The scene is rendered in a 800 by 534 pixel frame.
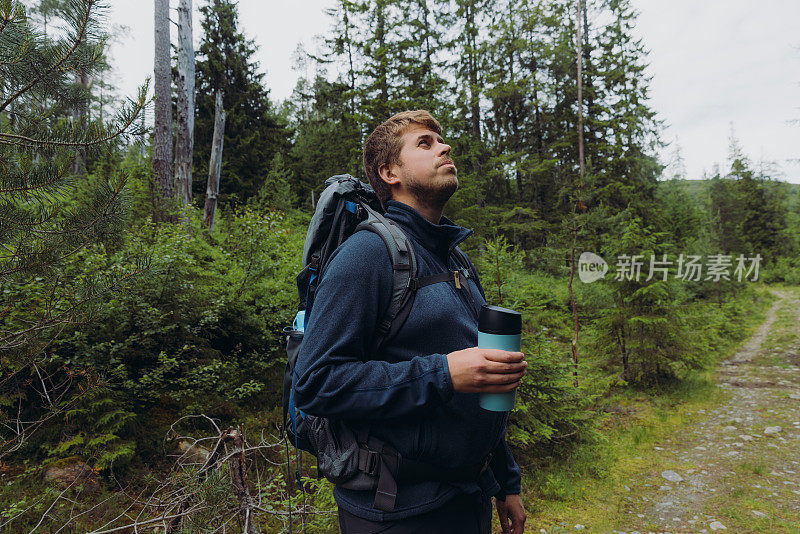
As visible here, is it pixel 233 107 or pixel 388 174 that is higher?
pixel 233 107

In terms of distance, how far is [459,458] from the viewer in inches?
56.5

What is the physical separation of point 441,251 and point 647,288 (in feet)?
26.2

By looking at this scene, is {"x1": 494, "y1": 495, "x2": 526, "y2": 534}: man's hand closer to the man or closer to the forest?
the man

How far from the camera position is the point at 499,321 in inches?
51.1

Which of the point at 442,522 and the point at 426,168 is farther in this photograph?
the point at 426,168

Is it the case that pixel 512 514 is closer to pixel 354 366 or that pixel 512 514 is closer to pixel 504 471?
pixel 504 471

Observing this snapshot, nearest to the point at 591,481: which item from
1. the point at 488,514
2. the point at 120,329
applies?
the point at 488,514

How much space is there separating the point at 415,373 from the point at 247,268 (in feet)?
16.4

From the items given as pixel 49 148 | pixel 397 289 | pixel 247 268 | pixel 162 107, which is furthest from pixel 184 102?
pixel 397 289

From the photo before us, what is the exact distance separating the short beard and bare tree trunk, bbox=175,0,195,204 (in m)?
9.00

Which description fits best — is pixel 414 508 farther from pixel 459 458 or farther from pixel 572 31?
pixel 572 31

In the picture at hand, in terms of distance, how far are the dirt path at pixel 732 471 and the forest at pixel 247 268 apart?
28 centimetres

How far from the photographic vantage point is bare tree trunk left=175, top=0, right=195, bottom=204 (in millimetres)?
9336

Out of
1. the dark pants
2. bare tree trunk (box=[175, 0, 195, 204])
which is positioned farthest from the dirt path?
bare tree trunk (box=[175, 0, 195, 204])
